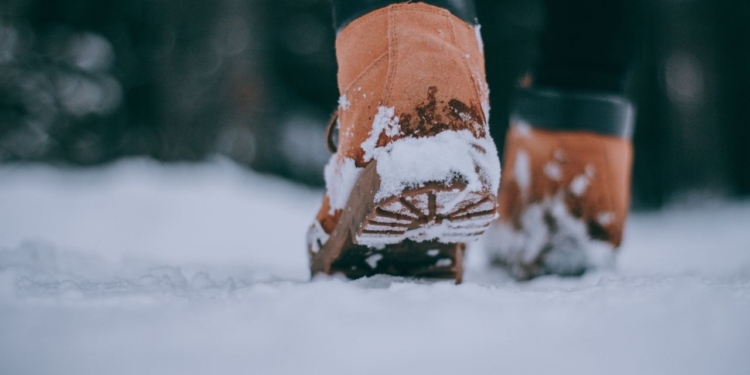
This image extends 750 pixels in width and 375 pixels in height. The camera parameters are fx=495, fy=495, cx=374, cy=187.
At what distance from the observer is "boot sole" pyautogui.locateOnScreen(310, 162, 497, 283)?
26.7 inches

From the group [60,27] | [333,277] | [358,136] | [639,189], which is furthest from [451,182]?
[639,189]

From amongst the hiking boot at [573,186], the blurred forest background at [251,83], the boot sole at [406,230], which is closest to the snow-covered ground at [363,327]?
the boot sole at [406,230]

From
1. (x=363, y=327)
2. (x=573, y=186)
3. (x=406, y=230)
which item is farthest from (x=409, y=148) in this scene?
(x=573, y=186)

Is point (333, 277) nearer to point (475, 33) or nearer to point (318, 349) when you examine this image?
point (318, 349)

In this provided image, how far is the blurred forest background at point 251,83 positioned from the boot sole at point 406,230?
8.33 feet

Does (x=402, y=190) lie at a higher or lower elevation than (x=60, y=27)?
higher

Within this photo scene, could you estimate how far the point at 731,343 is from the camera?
0.57 m

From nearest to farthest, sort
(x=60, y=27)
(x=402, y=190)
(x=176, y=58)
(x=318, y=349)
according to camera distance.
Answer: (x=318, y=349) → (x=402, y=190) → (x=176, y=58) → (x=60, y=27)

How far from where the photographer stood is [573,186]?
1.07 metres

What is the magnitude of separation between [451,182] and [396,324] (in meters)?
0.20

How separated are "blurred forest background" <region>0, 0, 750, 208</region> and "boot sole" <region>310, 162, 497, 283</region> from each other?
2.54m

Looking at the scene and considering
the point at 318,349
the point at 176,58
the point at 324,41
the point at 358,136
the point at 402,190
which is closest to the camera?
the point at 318,349

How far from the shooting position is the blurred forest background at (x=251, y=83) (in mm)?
3373

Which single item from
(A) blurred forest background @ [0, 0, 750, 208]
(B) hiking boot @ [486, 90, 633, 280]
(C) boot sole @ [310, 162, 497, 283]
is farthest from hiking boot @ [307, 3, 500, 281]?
(A) blurred forest background @ [0, 0, 750, 208]
